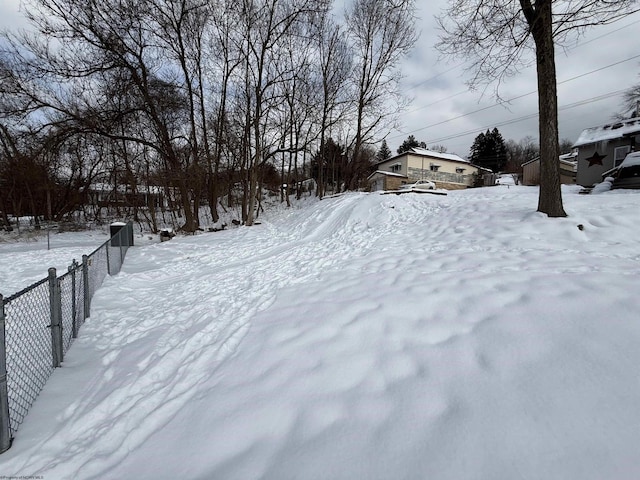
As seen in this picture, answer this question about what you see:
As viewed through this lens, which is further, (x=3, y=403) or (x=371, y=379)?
(x=371, y=379)

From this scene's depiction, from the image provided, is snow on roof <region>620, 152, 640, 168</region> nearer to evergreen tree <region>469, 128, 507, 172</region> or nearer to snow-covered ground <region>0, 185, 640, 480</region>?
snow-covered ground <region>0, 185, 640, 480</region>

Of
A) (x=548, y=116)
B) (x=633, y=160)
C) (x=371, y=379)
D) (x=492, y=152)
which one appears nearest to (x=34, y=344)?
(x=371, y=379)

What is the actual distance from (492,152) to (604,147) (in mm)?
40264

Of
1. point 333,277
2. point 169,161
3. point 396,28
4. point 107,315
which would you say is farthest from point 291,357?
point 396,28

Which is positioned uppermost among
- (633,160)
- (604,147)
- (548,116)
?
(604,147)

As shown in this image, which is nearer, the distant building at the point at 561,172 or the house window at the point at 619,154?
the house window at the point at 619,154

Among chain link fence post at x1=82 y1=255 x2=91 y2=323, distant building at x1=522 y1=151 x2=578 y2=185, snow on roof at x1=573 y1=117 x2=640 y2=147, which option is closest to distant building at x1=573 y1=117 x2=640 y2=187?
snow on roof at x1=573 y1=117 x2=640 y2=147

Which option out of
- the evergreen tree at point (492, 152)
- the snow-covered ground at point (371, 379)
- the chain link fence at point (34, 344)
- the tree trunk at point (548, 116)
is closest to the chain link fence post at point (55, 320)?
the chain link fence at point (34, 344)

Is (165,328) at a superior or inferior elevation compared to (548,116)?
inferior

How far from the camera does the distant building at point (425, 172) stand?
35.1 metres

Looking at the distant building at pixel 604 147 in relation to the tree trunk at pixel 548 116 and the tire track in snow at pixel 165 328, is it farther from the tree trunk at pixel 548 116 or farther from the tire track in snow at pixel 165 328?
the tire track in snow at pixel 165 328

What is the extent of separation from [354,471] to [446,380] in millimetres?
1024

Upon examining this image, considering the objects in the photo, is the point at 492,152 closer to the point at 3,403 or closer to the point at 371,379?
the point at 371,379

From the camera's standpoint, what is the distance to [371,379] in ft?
7.76
